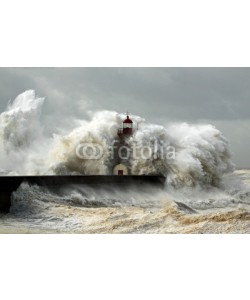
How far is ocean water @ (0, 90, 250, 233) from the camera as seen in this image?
6.42m

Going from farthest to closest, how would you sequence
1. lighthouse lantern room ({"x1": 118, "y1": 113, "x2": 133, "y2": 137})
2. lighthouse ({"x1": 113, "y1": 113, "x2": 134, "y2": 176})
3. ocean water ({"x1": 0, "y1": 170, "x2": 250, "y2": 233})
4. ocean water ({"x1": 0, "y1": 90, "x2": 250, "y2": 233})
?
1. lighthouse ({"x1": 113, "y1": 113, "x2": 134, "y2": 176})
2. lighthouse lantern room ({"x1": 118, "y1": 113, "x2": 133, "y2": 137})
3. ocean water ({"x1": 0, "y1": 90, "x2": 250, "y2": 233})
4. ocean water ({"x1": 0, "y1": 170, "x2": 250, "y2": 233})

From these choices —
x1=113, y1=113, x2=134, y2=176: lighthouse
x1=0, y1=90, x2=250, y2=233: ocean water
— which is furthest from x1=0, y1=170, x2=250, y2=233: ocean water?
x1=113, y1=113, x2=134, y2=176: lighthouse


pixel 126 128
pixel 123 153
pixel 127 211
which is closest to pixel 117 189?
pixel 127 211

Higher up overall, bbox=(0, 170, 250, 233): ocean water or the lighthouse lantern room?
the lighthouse lantern room

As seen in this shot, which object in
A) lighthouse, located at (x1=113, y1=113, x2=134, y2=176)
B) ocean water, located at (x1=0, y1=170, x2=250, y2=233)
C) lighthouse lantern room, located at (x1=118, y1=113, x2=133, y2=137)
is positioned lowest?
ocean water, located at (x1=0, y1=170, x2=250, y2=233)

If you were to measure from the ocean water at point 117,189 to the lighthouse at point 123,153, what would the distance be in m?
0.09

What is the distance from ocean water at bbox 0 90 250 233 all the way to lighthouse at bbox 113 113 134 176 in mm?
90

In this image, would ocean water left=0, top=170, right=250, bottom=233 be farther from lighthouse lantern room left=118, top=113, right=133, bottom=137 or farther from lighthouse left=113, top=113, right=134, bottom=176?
lighthouse lantern room left=118, top=113, right=133, bottom=137

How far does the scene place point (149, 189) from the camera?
709 cm

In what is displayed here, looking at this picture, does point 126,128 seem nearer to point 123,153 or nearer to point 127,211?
point 123,153

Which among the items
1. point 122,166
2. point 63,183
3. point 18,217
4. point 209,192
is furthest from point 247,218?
point 18,217

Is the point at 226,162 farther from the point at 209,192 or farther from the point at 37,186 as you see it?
the point at 37,186

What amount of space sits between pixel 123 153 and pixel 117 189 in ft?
2.01

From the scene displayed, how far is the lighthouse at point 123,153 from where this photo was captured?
731 centimetres
